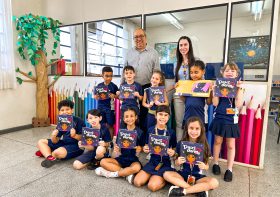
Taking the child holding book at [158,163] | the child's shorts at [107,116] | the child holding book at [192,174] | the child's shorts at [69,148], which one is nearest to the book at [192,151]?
the child holding book at [192,174]

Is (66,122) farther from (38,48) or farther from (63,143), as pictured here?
(38,48)

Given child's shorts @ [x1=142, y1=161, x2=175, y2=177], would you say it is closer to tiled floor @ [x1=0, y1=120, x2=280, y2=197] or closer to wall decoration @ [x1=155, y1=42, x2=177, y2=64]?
tiled floor @ [x1=0, y1=120, x2=280, y2=197]

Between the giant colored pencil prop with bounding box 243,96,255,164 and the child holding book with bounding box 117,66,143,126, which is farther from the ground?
the child holding book with bounding box 117,66,143,126

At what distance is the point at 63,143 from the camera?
8.91ft

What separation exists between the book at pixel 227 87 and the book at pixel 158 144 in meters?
0.75

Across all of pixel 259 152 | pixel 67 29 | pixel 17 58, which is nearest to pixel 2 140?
pixel 17 58

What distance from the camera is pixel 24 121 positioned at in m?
4.14

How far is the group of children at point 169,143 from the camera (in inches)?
74.0

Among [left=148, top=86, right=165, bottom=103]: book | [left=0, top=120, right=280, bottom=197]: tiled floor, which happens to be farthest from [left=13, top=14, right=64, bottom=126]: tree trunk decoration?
[left=148, top=86, right=165, bottom=103]: book

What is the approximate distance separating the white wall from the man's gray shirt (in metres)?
2.59

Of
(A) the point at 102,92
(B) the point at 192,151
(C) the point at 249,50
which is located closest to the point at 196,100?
(B) the point at 192,151

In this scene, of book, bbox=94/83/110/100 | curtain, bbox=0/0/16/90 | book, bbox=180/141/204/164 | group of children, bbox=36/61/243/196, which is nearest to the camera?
book, bbox=180/141/204/164

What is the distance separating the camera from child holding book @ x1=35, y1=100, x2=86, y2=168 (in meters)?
2.54

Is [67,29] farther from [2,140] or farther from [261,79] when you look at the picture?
[261,79]
